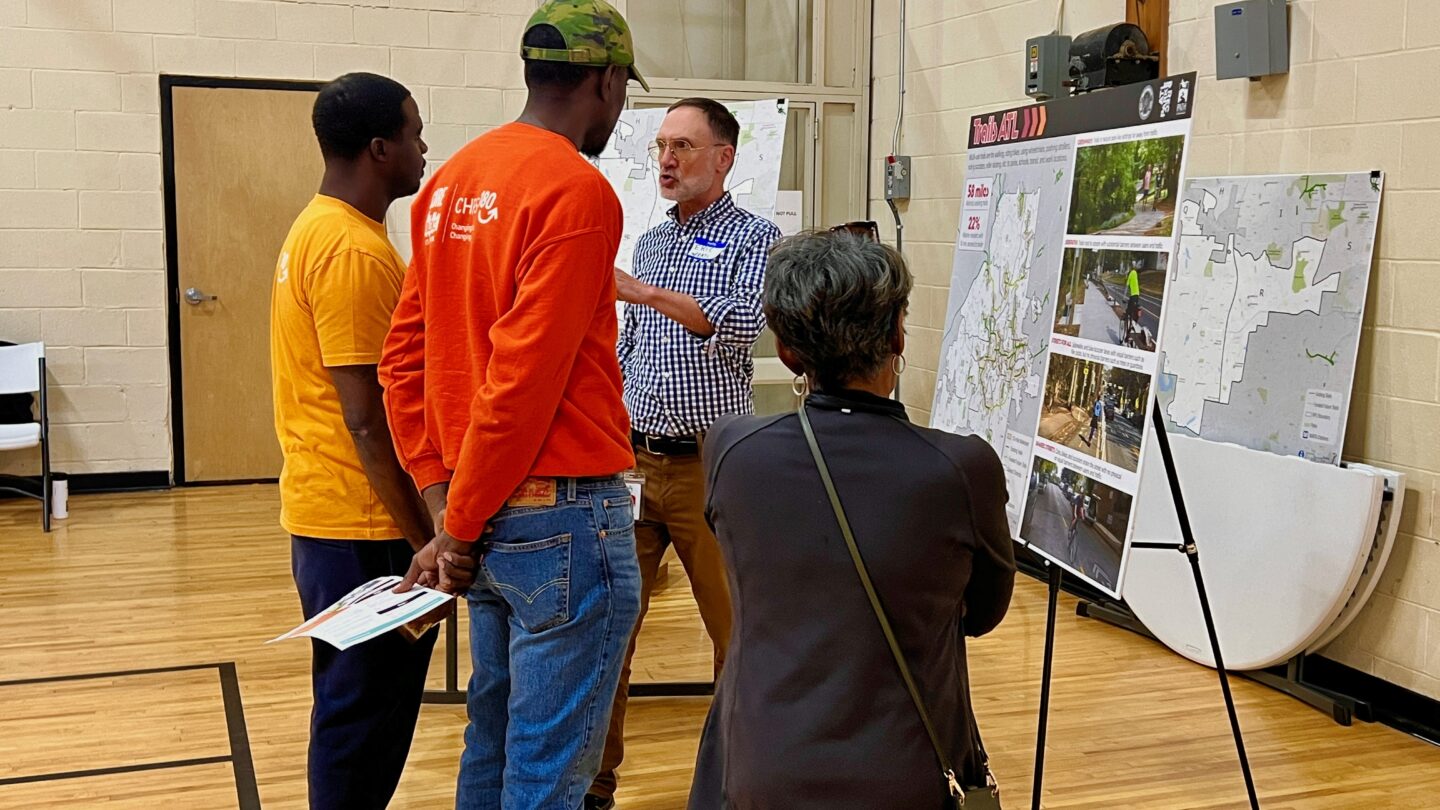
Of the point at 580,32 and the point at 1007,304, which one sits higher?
the point at 580,32

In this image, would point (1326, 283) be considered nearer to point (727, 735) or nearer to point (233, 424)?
point (727, 735)

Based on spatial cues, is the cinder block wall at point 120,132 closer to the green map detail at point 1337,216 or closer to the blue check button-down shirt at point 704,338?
the blue check button-down shirt at point 704,338

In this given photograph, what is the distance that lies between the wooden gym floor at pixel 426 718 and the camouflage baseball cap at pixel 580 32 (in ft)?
5.94

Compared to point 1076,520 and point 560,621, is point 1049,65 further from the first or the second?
point 560,621

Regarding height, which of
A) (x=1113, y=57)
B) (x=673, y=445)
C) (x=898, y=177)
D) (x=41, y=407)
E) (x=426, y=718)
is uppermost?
(x=1113, y=57)

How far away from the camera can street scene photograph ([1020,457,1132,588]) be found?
8.63ft

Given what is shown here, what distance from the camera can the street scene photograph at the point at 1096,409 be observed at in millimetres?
2588

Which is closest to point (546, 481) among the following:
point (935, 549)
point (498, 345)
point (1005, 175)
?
point (498, 345)

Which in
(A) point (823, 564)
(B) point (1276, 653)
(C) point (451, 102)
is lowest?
(B) point (1276, 653)

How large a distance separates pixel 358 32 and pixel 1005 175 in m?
4.49

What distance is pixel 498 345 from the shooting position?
1.70m

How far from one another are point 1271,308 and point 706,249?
184 centimetres

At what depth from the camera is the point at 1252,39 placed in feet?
12.9

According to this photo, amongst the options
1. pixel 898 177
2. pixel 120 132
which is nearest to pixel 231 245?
pixel 120 132
